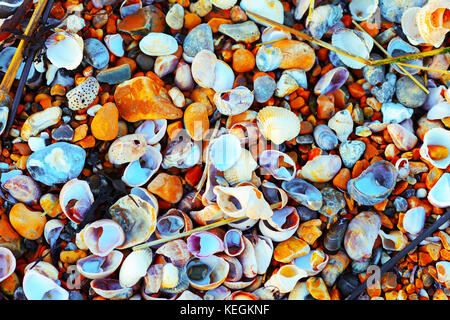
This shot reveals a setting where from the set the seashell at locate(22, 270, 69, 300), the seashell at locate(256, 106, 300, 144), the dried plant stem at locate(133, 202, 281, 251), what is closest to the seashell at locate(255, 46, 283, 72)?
the seashell at locate(256, 106, 300, 144)

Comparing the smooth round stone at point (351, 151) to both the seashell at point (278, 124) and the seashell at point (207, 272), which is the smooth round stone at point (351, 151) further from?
the seashell at point (207, 272)

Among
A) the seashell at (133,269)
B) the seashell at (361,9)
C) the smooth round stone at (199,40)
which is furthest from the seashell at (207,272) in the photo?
the seashell at (361,9)

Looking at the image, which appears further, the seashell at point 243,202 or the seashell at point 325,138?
the seashell at point 325,138

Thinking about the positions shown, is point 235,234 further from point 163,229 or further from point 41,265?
point 41,265

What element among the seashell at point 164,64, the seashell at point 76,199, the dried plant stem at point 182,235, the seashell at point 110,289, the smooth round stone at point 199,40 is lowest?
the seashell at point 110,289

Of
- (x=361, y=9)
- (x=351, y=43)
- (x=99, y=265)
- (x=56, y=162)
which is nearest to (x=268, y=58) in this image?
(x=351, y=43)

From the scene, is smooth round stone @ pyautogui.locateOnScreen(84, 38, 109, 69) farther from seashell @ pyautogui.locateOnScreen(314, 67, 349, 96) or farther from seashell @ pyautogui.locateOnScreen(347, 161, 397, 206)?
seashell @ pyautogui.locateOnScreen(347, 161, 397, 206)

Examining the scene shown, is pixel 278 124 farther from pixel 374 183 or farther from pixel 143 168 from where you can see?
pixel 143 168
